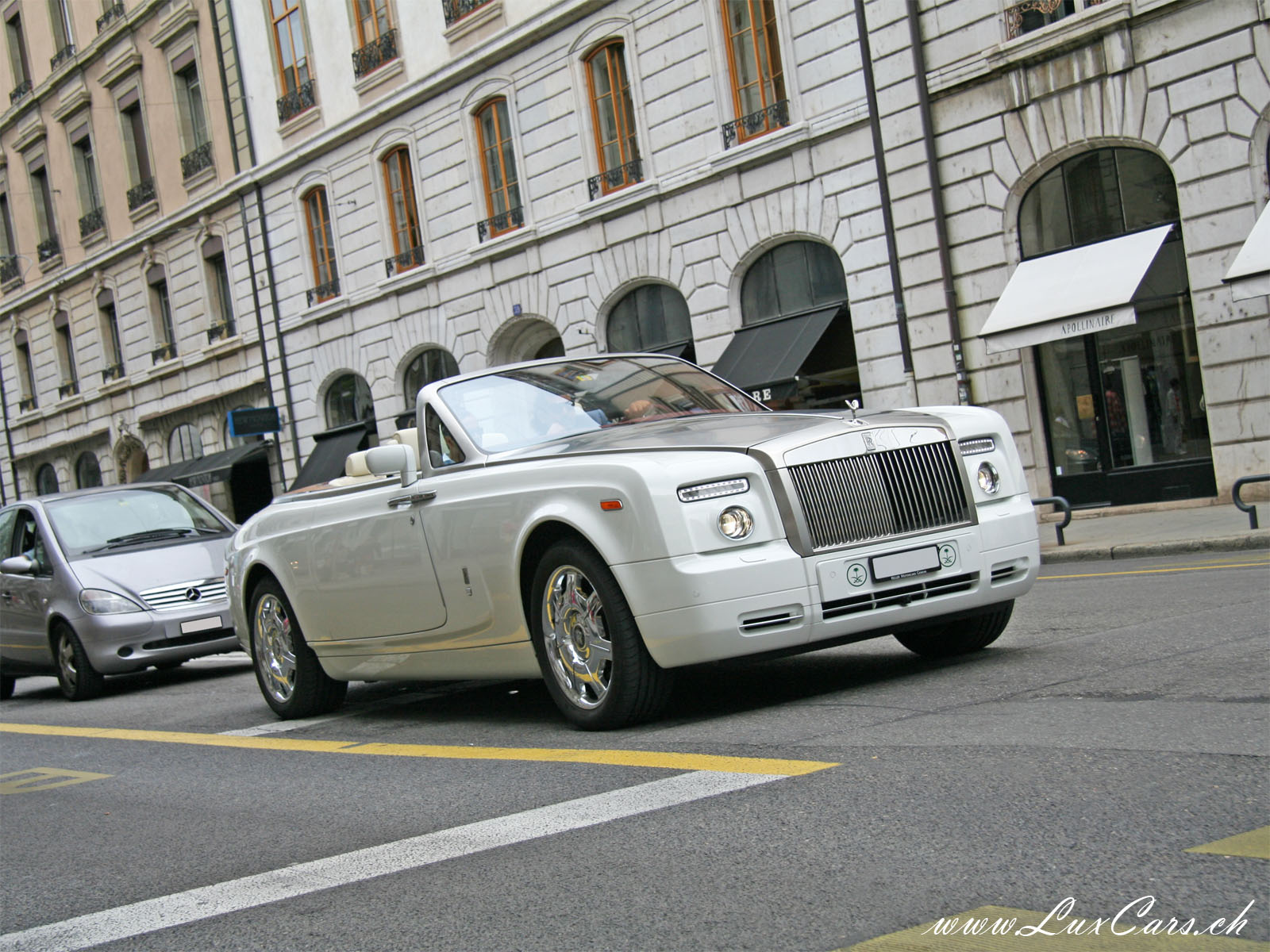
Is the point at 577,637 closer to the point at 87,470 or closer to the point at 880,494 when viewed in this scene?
the point at 880,494

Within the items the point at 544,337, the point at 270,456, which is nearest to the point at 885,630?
the point at 544,337

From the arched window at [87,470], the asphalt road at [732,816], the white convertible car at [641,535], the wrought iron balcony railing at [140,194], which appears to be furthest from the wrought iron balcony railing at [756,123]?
the arched window at [87,470]

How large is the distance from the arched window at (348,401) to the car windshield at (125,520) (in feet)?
55.2

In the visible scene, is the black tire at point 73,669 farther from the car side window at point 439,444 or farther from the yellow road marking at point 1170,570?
the yellow road marking at point 1170,570

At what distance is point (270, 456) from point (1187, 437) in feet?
71.5

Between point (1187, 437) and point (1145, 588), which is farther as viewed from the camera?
Result: point (1187, 437)

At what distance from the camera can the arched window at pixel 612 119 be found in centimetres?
2388

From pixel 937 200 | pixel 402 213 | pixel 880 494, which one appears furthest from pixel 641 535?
pixel 402 213

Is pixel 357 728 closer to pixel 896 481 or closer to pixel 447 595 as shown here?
pixel 447 595

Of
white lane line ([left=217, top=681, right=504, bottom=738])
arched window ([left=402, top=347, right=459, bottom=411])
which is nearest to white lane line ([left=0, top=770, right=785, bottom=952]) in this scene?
white lane line ([left=217, top=681, right=504, bottom=738])

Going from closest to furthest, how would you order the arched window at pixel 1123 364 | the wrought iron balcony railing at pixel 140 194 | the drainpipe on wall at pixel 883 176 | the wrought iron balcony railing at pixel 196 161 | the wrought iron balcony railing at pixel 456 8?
the arched window at pixel 1123 364
the drainpipe on wall at pixel 883 176
the wrought iron balcony railing at pixel 456 8
the wrought iron balcony railing at pixel 196 161
the wrought iron balcony railing at pixel 140 194

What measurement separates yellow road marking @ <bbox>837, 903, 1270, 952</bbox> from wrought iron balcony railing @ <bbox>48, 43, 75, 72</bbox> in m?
41.3

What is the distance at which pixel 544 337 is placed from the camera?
26.9 m

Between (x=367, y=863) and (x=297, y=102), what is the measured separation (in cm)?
2906
